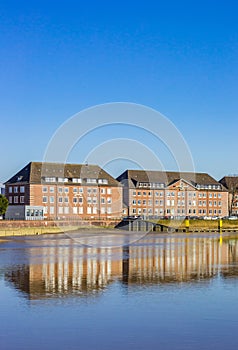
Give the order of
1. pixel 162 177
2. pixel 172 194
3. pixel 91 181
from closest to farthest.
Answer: pixel 91 181 < pixel 172 194 < pixel 162 177

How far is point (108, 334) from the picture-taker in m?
15.5

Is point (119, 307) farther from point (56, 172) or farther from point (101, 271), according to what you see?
point (56, 172)

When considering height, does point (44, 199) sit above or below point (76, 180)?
below

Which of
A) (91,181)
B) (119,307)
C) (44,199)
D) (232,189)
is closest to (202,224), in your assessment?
(91,181)

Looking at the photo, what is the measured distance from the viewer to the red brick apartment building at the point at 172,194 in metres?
124

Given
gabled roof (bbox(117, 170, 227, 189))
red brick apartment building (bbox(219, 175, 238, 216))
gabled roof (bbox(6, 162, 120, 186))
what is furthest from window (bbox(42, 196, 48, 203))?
red brick apartment building (bbox(219, 175, 238, 216))

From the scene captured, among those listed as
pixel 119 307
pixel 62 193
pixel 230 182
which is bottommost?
pixel 119 307

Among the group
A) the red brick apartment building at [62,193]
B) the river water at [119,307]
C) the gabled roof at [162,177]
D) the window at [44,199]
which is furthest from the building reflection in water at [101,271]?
the gabled roof at [162,177]

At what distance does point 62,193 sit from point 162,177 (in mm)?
29781

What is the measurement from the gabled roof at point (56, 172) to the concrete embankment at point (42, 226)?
11.7m

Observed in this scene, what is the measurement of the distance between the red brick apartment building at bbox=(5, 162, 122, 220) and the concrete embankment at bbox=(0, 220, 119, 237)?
570 centimetres

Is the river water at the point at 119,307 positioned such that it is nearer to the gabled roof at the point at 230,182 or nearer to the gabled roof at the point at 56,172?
the gabled roof at the point at 56,172

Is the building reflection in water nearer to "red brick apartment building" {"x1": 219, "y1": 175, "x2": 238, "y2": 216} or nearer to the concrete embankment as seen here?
the concrete embankment

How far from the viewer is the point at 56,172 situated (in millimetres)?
110750
